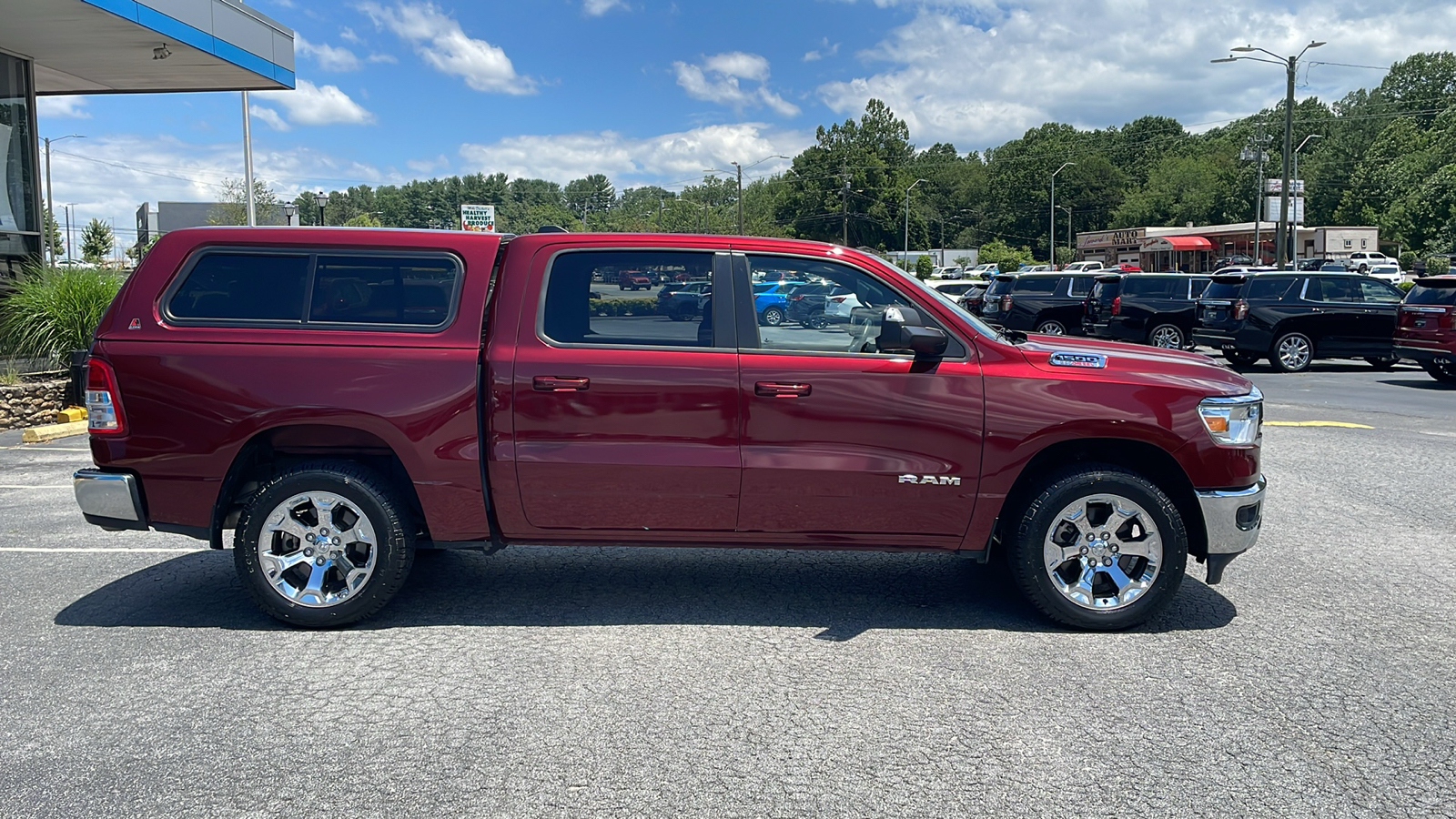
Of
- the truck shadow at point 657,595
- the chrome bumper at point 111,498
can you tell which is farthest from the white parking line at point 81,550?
the chrome bumper at point 111,498

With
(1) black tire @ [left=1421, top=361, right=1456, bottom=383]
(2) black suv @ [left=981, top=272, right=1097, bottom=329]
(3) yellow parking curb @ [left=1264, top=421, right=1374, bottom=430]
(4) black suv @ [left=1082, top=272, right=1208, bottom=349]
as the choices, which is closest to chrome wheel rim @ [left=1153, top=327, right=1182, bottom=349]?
(4) black suv @ [left=1082, top=272, right=1208, bottom=349]

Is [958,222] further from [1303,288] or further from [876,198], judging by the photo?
[1303,288]

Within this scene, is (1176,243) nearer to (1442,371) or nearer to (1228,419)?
(1442,371)

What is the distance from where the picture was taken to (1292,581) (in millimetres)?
6020

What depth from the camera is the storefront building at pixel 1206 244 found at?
274 feet

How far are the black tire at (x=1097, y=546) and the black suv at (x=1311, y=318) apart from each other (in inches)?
642

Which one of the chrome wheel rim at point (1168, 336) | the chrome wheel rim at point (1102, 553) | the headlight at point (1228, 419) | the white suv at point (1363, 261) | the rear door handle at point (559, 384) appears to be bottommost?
the chrome wheel rim at point (1102, 553)

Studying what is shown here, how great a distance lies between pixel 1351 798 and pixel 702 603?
3.05 metres

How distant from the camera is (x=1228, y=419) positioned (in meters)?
5.06

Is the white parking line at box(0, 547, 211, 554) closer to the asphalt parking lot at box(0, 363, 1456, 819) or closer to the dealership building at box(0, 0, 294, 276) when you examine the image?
the asphalt parking lot at box(0, 363, 1456, 819)

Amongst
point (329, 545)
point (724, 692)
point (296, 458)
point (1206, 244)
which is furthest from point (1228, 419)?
point (1206, 244)

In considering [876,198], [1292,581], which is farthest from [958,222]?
[1292,581]

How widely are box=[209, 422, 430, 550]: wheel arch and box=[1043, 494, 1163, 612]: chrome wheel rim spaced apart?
10.1 feet

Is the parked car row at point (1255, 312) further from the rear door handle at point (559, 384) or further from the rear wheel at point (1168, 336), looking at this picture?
the rear door handle at point (559, 384)
